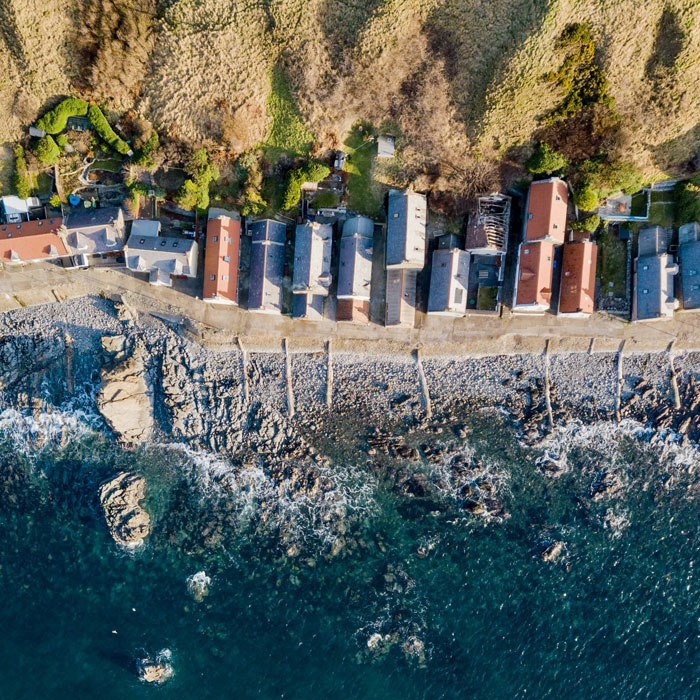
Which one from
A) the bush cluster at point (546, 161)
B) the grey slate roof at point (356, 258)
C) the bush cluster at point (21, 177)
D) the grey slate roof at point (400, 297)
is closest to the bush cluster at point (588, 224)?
the bush cluster at point (546, 161)

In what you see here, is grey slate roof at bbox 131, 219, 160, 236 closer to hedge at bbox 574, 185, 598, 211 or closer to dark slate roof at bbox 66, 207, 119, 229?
dark slate roof at bbox 66, 207, 119, 229

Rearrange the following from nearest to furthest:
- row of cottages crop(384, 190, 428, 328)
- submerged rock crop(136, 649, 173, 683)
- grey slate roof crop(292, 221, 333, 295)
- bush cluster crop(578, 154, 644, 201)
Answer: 1. bush cluster crop(578, 154, 644, 201)
2. row of cottages crop(384, 190, 428, 328)
3. grey slate roof crop(292, 221, 333, 295)
4. submerged rock crop(136, 649, 173, 683)

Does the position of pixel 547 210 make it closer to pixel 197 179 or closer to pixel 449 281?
pixel 449 281

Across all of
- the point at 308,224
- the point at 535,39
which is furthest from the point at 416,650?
the point at 535,39

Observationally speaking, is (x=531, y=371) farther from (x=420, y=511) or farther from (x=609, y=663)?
(x=609, y=663)

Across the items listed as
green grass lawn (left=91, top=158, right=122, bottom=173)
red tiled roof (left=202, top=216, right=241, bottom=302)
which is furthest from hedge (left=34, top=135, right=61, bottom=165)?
red tiled roof (left=202, top=216, right=241, bottom=302)
